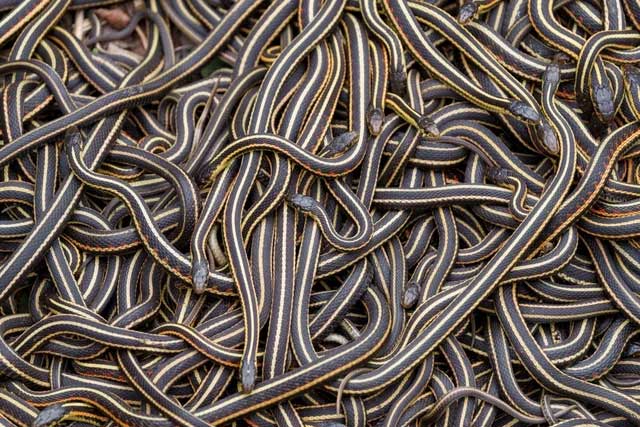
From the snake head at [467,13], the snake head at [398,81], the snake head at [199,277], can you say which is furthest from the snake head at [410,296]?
the snake head at [467,13]

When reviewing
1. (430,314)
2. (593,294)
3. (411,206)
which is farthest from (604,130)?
(430,314)

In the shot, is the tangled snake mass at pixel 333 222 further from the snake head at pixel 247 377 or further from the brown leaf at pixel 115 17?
the brown leaf at pixel 115 17

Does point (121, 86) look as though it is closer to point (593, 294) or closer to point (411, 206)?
point (411, 206)

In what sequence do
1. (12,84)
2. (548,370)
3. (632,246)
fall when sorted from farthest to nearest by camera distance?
(12,84) < (632,246) < (548,370)

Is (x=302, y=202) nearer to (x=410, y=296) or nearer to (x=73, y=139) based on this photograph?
(x=410, y=296)

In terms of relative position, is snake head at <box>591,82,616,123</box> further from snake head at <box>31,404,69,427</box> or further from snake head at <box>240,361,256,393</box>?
snake head at <box>31,404,69,427</box>

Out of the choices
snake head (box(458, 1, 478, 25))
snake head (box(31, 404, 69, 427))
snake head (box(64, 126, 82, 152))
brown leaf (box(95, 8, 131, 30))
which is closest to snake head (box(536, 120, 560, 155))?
snake head (box(458, 1, 478, 25))

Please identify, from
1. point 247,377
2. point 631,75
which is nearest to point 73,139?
point 247,377
